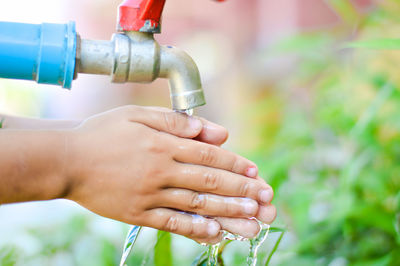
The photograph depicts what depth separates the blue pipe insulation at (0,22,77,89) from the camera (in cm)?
49

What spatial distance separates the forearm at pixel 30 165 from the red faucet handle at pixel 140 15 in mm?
139

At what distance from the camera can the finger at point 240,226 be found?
573 mm

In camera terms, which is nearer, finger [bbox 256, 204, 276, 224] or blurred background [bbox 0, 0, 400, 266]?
finger [bbox 256, 204, 276, 224]

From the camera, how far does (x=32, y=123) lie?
65 cm

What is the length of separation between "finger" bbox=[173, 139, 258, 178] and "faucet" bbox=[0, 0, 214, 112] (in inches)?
1.7

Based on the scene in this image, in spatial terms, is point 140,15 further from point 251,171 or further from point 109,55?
point 251,171

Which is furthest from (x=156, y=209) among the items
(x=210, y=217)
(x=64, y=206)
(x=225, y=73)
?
(x=225, y=73)

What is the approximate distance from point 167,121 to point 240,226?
147mm

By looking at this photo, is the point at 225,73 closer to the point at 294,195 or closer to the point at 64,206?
the point at 64,206

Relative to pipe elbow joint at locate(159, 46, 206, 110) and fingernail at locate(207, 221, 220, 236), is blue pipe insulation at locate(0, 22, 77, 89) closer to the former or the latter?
pipe elbow joint at locate(159, 46, 206, 110)

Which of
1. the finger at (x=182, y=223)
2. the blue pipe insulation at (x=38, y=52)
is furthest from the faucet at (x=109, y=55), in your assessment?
the finger at (x=182, y=223)

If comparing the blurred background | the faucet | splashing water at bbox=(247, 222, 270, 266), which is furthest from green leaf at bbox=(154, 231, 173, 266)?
the faucet

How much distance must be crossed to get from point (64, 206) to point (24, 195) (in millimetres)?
1460

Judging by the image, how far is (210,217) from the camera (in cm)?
58
